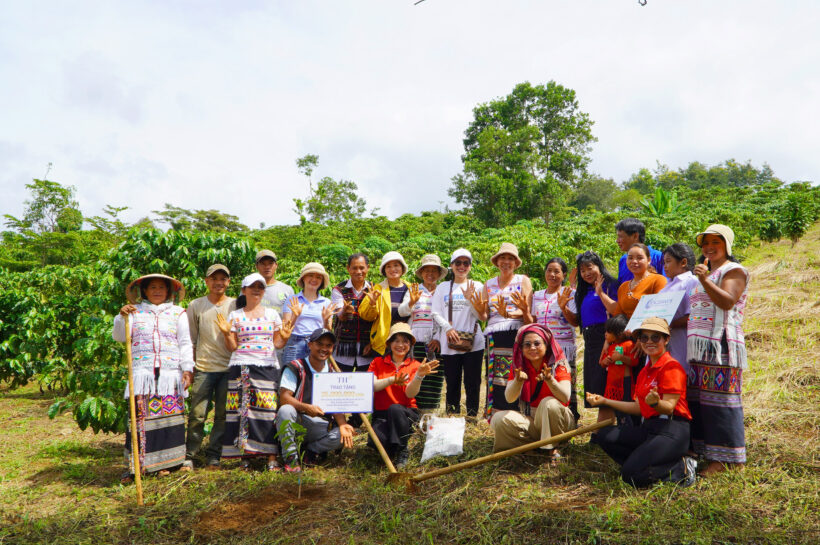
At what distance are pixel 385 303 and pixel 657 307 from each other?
2.26m

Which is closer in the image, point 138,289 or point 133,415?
point 133,415

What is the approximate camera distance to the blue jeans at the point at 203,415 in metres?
4.55

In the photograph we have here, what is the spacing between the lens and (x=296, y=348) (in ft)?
15.7

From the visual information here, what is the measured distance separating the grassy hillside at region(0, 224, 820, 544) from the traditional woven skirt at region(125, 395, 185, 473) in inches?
5.4

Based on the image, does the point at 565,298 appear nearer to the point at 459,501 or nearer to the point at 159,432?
the point at 459,501

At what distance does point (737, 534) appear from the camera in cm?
289

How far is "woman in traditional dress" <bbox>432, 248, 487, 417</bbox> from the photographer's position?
487 centimetres

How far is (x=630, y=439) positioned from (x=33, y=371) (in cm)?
799

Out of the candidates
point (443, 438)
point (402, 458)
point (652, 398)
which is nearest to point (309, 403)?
point (402, 458)

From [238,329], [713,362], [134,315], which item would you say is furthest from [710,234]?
[134,315]

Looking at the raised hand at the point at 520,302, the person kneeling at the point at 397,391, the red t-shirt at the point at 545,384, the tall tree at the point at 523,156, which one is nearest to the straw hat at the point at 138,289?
the person kneeling at the point at 397,391

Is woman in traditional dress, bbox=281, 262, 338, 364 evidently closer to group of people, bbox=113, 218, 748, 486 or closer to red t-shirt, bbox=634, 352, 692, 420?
group of people, bbox=113, 218, 748, 486

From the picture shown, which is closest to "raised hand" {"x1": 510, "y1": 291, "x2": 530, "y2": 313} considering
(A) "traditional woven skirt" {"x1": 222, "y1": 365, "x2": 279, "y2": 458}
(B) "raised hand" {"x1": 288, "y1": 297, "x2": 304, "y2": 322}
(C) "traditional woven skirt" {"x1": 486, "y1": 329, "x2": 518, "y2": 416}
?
(C) "traditional woven skirt" {"x1": 486, "y1": 329, "x2": 518, "y2": 416}

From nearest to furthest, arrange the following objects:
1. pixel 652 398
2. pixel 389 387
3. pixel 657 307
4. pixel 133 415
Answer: pixel 652 398 < pixel 657 307 < pixel 133 415 < pixel 389 387
